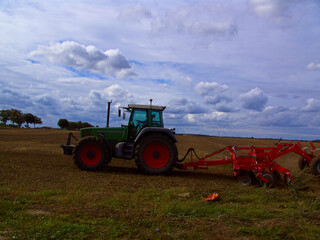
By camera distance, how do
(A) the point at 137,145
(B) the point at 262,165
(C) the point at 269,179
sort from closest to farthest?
(C) the point at 269,179 < (B) the point at 262,165 < (A) the point at 137,145

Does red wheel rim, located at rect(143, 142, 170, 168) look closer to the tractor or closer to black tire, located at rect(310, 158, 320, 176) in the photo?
the tractor

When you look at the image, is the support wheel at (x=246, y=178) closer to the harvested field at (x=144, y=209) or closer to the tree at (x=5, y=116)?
the harvested field at (x=144, y=209)

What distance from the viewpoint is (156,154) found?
1015 centimetres

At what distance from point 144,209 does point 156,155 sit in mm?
4602

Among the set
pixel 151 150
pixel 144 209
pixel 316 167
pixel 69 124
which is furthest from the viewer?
pixel 69 124

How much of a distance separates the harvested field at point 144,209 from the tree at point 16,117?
7113cm

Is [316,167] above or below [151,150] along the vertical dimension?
below

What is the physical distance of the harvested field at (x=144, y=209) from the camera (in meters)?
4.40

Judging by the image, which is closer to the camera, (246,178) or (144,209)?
(144,209)

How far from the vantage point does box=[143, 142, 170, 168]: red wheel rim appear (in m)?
10.1

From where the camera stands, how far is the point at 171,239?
4160 mm

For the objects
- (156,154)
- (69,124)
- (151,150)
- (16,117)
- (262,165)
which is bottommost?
(262,165)

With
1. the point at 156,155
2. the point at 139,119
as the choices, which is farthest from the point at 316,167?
the point at 139,119

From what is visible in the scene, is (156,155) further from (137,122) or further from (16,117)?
(16,117)
